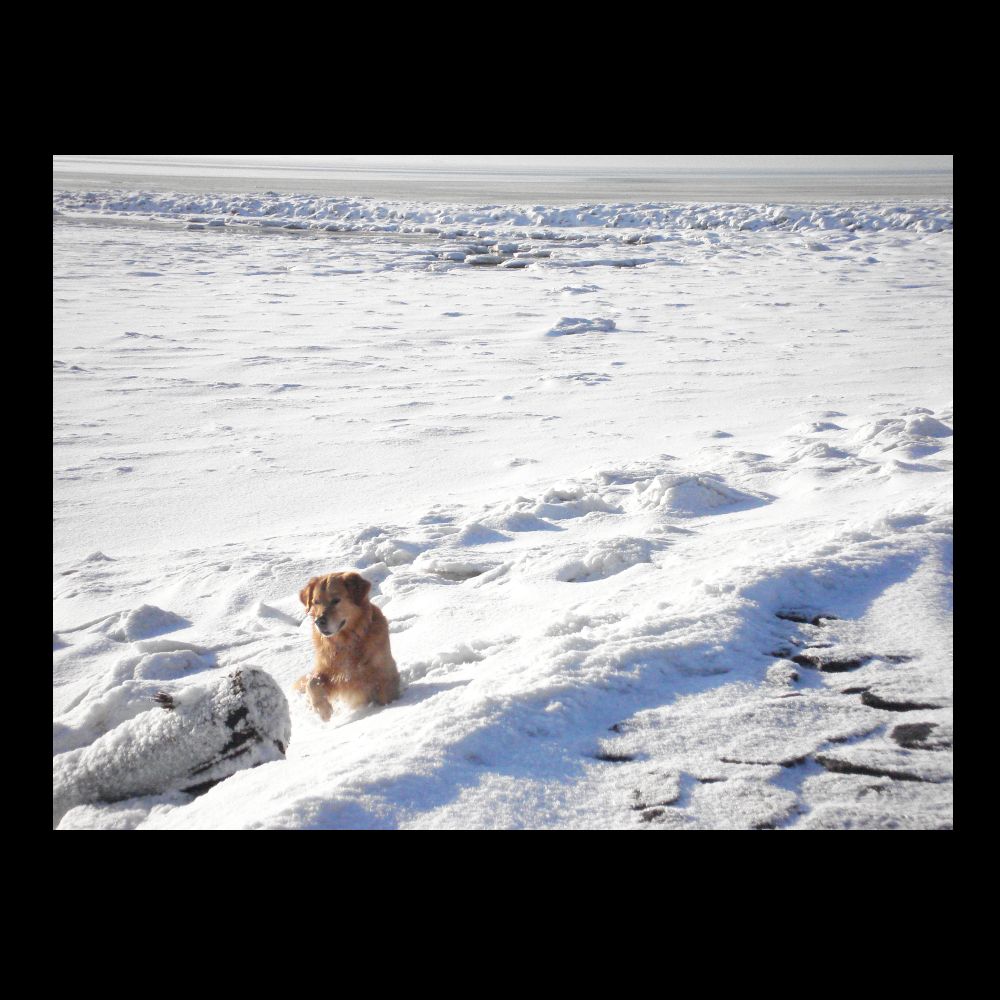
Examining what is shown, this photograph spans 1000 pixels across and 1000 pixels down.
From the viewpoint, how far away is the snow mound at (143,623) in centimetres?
371

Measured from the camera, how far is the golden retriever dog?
115 inches

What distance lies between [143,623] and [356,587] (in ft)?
4.59

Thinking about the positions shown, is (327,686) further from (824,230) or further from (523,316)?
(824,230)

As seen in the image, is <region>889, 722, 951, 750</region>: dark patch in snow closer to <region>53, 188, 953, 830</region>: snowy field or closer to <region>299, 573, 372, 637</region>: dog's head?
<region>53, 188, 953, 830</region>: snowy field

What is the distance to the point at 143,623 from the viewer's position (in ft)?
12.4

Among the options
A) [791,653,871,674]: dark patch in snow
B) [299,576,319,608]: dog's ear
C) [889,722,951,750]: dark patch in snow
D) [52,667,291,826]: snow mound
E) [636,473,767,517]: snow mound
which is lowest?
[52,667,291,826]: snow mound

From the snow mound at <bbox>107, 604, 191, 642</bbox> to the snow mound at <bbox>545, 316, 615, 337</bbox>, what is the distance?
748 centimetres

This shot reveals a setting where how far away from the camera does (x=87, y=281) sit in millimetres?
12734

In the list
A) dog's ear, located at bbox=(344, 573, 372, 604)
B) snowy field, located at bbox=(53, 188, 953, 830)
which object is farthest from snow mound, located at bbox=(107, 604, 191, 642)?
dog's ear, located at bbox=(344, 573, 372, 604)

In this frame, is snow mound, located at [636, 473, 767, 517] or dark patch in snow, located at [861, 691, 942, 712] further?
snow mound, located at [636, 473, 767, 517]

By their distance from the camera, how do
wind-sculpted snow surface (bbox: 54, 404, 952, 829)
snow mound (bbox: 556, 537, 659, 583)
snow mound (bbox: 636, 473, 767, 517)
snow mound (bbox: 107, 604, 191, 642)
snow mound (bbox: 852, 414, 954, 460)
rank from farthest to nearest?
snow mound (bbox: 852, 414, 954, 460), snow mound (bbox: 636, 473, 767, 517), snow mound (bbox: 556, 537, 659, 583), snow mound (bbox: 107, 604, 191, 642), wind-sculpted snow surface (bbox: 54, 404, 952, 829)

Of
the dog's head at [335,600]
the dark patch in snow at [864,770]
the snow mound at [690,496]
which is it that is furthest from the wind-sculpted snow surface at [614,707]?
the snow mound at [690,496]

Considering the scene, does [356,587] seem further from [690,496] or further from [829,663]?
[690,496]
